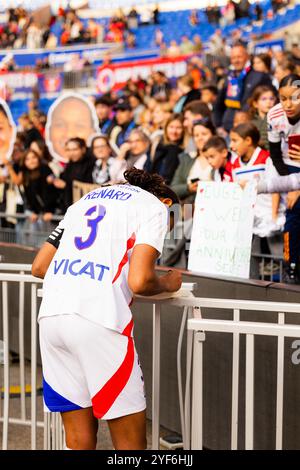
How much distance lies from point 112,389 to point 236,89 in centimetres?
735

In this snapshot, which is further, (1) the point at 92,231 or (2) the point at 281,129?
(2) the point at 281,129

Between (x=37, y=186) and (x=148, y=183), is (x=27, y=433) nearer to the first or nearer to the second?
(x=148, y=183)

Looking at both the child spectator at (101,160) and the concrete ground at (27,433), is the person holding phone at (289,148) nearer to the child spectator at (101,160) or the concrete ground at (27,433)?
the concrete ground at (27,433)

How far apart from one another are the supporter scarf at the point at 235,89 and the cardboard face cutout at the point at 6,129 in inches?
104

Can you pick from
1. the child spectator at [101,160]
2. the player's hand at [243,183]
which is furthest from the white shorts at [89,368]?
the child spectator at [101,160]

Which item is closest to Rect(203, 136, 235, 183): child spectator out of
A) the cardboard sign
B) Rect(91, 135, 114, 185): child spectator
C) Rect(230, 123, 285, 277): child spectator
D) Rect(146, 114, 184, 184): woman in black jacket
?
Rect(230, 123, 285, 277): child spectator

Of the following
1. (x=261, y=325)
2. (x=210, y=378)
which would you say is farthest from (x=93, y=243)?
(x=210, y=378)

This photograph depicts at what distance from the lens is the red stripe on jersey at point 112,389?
386 cm

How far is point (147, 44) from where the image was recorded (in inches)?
1168

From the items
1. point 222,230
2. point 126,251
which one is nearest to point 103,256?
point 126,251

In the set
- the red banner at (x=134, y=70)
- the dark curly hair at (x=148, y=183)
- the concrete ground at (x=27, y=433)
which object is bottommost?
the concrete ground at (x=27, y=433)

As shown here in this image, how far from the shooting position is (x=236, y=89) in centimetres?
1071

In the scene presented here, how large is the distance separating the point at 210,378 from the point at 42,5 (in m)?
32.9

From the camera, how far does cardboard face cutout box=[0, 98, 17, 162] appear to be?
437 inches
